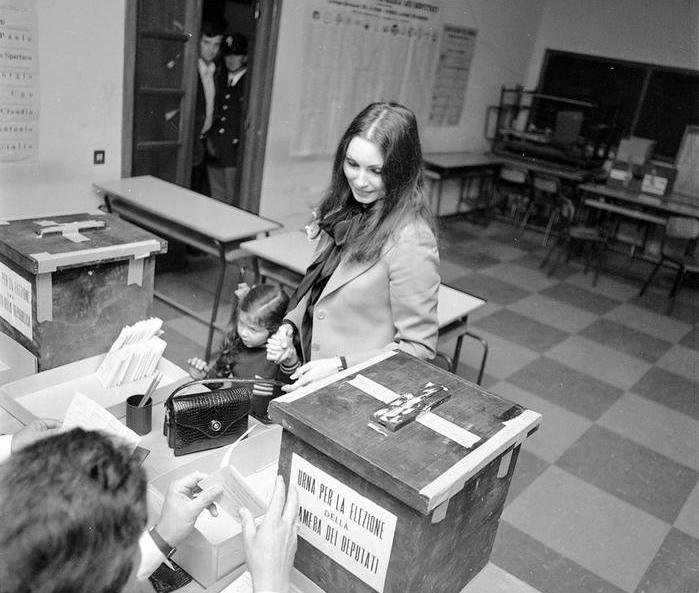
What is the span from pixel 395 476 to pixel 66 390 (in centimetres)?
114

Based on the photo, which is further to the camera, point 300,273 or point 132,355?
point 300,273

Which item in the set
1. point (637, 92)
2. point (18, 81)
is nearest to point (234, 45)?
point (18, 81)

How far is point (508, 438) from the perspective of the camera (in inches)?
42.9

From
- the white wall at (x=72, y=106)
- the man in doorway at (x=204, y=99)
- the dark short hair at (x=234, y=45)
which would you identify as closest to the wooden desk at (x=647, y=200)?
the dark short hair at (x=234, y=45)

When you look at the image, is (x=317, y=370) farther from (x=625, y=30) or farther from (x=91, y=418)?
(x=625, y=30)

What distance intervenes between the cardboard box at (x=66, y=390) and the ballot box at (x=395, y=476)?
642mm

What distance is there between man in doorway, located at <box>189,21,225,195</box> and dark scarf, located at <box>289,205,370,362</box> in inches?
130

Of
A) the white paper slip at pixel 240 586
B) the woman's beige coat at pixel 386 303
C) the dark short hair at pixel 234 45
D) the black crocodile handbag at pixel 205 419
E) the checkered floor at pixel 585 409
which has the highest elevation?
the dark short hair at pixel 234 45

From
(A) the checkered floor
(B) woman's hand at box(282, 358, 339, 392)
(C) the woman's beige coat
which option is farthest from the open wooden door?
(B) woman's hand at box(282, 358, 339, 392)

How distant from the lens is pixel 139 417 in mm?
1545

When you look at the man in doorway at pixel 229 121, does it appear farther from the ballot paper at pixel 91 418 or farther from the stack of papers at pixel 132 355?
the ballot paper at pixel 91 418

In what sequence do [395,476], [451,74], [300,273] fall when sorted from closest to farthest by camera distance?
[395,476], [300,273], [451,74]

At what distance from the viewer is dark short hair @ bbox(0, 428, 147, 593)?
2.39 feet

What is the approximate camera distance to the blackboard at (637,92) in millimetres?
7156
